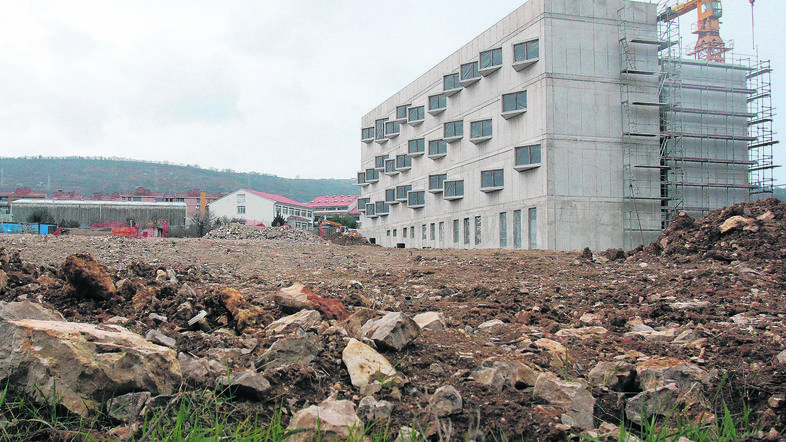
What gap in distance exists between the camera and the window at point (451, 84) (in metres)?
39.8

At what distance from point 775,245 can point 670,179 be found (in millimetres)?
24560

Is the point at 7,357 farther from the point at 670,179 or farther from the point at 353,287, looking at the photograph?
the point at 670,179

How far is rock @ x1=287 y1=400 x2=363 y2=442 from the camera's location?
2.64 m

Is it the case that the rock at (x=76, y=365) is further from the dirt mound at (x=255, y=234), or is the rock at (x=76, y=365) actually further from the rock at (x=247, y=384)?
the dirt mound at (x=255, y=234)

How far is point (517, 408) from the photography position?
125 inches

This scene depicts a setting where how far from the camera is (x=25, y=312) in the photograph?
3629mm

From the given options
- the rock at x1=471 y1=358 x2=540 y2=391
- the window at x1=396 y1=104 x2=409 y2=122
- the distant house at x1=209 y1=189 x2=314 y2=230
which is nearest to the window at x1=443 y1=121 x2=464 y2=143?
the window at x1=396 y1=104 x2=409 y2=122

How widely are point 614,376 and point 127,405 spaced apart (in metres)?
3.04

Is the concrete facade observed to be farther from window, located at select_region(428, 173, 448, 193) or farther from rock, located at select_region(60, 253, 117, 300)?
rock, located at select_region(60, 253, 117, 300)

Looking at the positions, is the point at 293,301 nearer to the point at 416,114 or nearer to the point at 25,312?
the point at 25,312

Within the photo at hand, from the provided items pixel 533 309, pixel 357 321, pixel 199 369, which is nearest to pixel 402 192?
pixel 533 309

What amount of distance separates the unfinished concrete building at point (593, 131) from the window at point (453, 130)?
53 centimetres

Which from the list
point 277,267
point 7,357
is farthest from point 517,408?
point 277,267

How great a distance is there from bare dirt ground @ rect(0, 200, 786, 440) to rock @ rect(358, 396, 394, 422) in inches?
2.8
